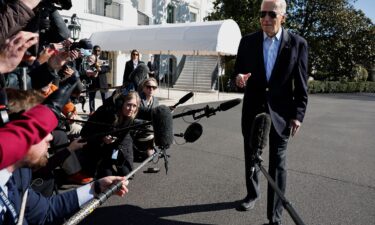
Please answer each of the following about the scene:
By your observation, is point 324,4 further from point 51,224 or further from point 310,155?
point 51,224

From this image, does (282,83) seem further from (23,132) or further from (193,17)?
(193,17)

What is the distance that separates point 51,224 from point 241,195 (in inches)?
107

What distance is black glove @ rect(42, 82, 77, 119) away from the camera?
117 centimetres

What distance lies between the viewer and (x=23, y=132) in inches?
39.6

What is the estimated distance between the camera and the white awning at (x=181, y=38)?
14.4 meters

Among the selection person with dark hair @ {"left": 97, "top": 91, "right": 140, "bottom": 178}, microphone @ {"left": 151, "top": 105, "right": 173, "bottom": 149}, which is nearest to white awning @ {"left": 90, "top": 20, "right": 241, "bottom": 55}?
person with dark hair @ {"left": 97, "top": 91, "right": 140, "bottom": 178}

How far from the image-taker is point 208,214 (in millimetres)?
3816

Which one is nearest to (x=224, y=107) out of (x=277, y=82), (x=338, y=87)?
(x=277, y=82)

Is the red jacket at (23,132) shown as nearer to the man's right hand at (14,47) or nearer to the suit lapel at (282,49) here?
the man's right hand at (14,47)

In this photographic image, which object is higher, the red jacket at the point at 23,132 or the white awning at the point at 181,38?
the white awning at the point at 181,38

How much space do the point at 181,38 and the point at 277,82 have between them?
1190 centimetres

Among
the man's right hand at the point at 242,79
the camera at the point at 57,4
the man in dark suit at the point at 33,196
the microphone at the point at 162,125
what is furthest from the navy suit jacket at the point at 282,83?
the man in dark suit at the point at 33,196

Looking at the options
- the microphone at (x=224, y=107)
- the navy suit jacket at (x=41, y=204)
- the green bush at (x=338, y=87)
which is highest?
the microphone at (x=224, y=107)

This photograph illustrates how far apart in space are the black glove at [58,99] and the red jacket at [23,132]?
53 mm
